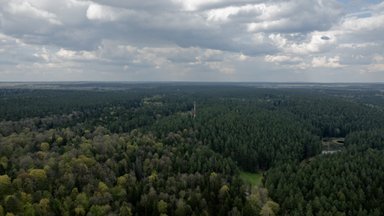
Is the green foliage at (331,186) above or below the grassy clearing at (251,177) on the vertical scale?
above

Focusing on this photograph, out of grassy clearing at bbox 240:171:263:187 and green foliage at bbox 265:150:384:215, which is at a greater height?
green foliage at bbox 265:150:384:215

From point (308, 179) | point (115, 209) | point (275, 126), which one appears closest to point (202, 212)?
point (115, 209)

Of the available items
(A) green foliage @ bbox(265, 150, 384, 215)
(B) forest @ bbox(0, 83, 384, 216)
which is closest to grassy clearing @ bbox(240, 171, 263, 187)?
(B) forest @ bbox(0, 83, 384, 216)

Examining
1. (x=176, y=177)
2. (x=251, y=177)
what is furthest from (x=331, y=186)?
(x=176, y=177)

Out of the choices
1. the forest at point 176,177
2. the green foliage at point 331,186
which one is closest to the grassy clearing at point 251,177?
the forest at point 176,177

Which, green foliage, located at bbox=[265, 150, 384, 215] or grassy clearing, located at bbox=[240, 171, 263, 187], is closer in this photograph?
Result: green foliage, located at bbox=[265, 150, 384, 215]

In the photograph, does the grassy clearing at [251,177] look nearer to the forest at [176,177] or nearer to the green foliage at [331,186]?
the forest at [176,177]

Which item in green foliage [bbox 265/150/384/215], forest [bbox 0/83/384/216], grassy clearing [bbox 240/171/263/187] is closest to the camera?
forest [bbox 0/83/384/216]

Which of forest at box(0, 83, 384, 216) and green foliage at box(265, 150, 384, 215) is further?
green foliage at box(265, 150, 384, 215)

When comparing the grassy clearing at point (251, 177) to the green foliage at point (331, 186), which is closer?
the green foliage at point (331, 186)

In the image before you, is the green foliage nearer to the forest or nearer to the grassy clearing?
the forest

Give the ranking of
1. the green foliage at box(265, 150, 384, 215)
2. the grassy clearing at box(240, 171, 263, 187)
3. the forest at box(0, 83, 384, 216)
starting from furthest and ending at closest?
1. the grassy clearing at box(240, 171, 263, 187)
2. the green foliage at box(265, 150, 384, 215)
3. the forest at box(0, 83, 384, 216)

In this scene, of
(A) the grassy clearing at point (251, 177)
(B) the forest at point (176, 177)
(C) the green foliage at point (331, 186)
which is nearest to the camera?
(B) the forest at point (176, 177)
